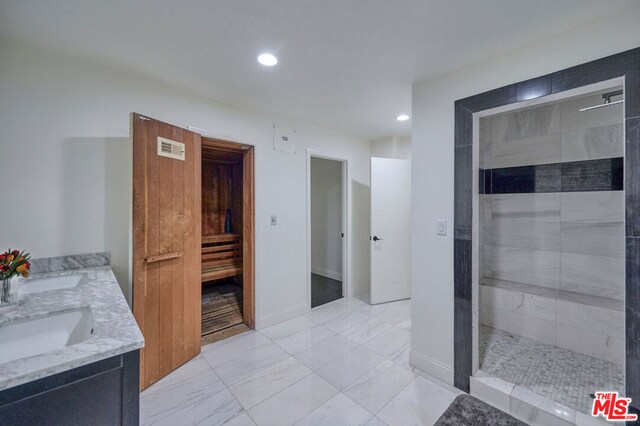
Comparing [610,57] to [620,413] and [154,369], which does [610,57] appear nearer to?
[620,413]

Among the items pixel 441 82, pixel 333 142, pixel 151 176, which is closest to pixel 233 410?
pixel 151 176

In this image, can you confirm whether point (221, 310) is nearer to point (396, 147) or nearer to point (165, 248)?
point (165, 248)

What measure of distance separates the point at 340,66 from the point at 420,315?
6.92ft

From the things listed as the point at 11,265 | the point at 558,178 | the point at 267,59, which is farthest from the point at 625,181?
the point at 11,265

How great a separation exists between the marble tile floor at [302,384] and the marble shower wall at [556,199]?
1471 mm

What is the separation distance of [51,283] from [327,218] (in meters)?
3.85

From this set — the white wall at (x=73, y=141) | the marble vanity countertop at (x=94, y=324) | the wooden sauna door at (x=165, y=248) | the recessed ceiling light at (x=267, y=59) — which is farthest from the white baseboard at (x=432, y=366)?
the recessed ceiling light at (x=267, y=59)

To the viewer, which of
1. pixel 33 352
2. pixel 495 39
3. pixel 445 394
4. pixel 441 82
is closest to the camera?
pixel 33 352

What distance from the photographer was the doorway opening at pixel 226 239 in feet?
9.58

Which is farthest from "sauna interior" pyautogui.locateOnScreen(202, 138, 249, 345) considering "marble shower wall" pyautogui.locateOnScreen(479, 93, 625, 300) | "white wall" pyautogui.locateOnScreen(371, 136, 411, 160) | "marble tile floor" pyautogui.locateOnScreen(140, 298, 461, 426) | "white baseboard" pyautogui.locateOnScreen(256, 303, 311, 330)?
"marble shower wall" pyautogui.locateOnScreen(479, 93, 625, 300)

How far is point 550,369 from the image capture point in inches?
80.1

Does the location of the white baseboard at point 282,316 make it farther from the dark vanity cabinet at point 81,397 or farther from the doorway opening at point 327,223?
the dark vanity cabinet at point 81,397

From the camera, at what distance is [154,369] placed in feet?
6.69

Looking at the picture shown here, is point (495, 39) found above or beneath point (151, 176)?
above
